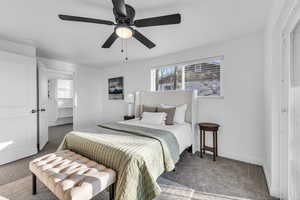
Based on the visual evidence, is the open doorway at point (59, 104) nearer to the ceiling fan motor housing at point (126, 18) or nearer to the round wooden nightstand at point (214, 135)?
the ceiling fan motor housing at point (126, 18)

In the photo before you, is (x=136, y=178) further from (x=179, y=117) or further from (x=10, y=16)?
(x=10, y=16)

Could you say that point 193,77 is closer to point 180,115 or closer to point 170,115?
point 180,115

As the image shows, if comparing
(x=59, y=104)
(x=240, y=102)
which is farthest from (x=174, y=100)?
(x=59, y=104)

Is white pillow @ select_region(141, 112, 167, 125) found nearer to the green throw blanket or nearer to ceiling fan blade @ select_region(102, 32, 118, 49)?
the green throw blanket

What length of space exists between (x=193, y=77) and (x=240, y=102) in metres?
1.16

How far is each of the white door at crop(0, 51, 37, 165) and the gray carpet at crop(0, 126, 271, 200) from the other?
1.01 ft

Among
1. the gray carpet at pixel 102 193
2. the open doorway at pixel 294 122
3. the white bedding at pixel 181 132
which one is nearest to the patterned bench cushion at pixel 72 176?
the gray carpet at pixel 102 193

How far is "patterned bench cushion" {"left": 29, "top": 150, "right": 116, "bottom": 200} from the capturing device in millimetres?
1180

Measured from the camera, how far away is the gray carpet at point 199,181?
175 cm

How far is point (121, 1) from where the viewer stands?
1264 millimetres

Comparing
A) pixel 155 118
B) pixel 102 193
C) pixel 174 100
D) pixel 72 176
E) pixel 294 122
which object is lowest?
pixel 102 193

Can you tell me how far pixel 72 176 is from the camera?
53.0 inches

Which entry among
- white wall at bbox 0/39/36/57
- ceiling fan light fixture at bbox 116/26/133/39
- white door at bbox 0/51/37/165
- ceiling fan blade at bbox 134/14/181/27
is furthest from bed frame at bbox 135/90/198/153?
white wall at bbox 0/39/36/57

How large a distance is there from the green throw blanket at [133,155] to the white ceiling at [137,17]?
1.77 m
